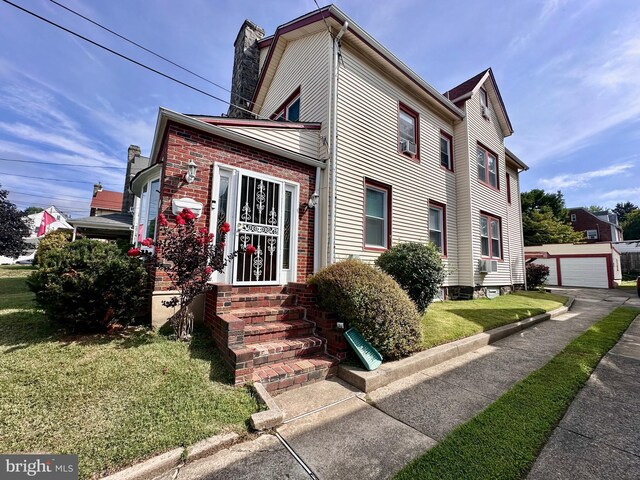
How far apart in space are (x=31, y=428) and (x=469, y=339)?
231 inches

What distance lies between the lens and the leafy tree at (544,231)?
2739cm

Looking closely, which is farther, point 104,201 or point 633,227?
point 633,227

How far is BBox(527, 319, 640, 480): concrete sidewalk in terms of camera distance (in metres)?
2.12

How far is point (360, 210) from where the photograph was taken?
23.0 ft

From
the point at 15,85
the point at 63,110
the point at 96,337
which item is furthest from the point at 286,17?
the point at 63,110

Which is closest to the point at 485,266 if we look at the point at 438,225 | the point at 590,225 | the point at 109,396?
the point at 438,225

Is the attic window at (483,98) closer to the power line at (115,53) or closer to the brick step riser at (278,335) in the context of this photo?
the power line at (115,53)

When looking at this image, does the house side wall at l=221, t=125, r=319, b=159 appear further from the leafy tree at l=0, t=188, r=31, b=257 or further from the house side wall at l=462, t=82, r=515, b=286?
the leafy tree at l=0, t=188, r=31, b=257

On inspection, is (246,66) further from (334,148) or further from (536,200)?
(536,200)

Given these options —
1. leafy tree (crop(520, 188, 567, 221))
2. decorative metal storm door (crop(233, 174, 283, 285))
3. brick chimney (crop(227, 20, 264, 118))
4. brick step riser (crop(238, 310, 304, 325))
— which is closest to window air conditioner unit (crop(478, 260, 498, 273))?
decorative metal storm door (crop(233, 174, 283, 285))

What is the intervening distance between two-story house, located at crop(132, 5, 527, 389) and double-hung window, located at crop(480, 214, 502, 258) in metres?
0.05

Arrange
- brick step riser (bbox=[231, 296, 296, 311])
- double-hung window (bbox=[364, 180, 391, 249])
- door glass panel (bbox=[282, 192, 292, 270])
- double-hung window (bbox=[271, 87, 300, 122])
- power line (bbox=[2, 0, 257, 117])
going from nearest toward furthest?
1. power line (bbox=[2, 0, 257, 117])
2. brick step riser (bbox=[231, 296, 296, 311])
3. door glass panel (bbox=[282, 192, 292, 270])
4. double-hung window (bbox=[364, 180, 391, 249])
5. double-hung window (bbox=[271, 87, 300, 122])

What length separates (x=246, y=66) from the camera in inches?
416

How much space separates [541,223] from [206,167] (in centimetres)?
3343
